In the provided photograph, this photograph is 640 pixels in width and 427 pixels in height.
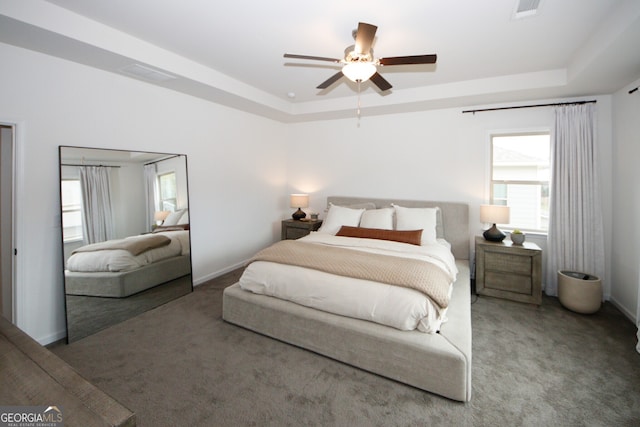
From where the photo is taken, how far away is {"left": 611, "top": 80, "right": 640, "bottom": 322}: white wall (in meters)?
2.90

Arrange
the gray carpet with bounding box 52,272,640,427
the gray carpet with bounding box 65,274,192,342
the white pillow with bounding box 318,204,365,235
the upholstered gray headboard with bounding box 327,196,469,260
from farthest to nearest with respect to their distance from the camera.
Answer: the white pillow with bounding box 318,204,365,235 < the upholstered gray headboard with bounding box 327,196,469,260 < the gray carpet with bounding box 65,274,192,342 < the gray carpet with bounding box 52,272,640,427

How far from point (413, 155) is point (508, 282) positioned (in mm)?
2137

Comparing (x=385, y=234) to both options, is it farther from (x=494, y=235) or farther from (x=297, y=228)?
(x=297, y=228)

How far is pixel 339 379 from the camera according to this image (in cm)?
213

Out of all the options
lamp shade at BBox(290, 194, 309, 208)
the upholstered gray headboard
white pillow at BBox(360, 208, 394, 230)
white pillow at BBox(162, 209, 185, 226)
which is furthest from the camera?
lamp shade at BBox(290, 194, 309, 208)

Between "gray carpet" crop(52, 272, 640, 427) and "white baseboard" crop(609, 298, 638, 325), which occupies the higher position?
"white baseboard" crop(609, 298, 638, 325)

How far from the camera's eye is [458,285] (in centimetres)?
300

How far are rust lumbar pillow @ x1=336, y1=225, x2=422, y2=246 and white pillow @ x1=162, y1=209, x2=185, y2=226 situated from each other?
79.9 inches

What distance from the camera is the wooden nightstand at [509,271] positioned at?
10.7ft

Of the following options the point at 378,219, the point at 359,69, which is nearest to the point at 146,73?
the point at 359,69

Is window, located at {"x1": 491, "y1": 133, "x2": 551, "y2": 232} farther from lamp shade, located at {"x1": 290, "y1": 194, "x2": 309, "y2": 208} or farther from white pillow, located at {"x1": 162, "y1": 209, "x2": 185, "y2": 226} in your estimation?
white pillow, located at {"x1": 162, "y1": 209, "x2": 185, "y2": 226}

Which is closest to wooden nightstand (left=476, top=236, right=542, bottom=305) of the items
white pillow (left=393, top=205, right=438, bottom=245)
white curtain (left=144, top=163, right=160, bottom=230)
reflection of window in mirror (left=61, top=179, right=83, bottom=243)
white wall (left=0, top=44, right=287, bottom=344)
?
Result: white pillow (left=393, top=205, right=438, bottom=245)

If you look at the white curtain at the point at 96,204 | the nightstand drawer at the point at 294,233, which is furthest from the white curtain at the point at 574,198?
the white curtain at the point at 96,204

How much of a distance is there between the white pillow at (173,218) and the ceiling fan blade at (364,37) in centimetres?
276
